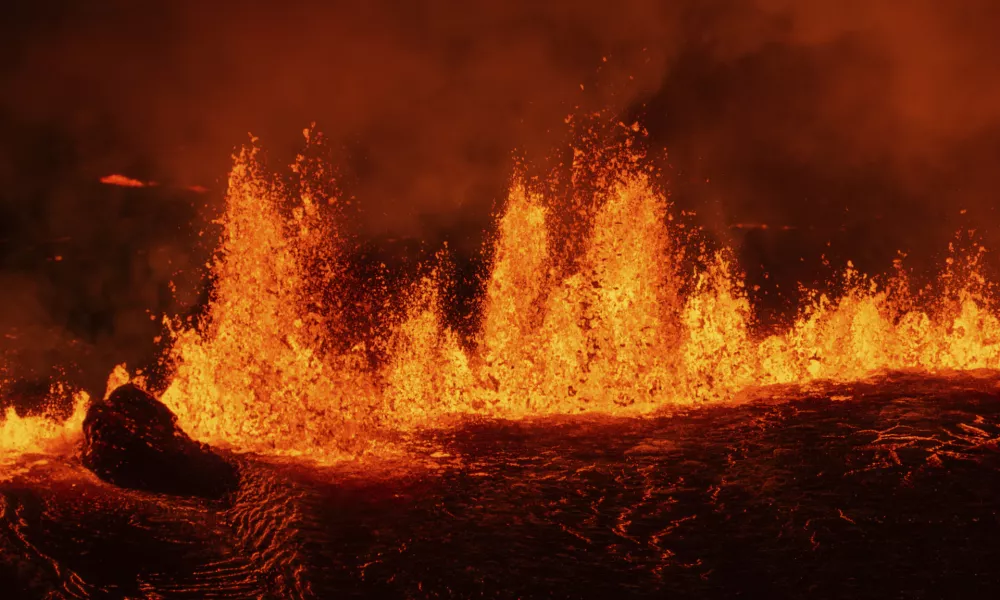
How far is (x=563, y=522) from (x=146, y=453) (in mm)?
3661

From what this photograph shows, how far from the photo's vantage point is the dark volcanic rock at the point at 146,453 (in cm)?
697

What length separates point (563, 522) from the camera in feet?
19.7

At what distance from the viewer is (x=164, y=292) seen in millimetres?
15078

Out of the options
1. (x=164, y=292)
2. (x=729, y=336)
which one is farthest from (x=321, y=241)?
(x=729, y=336)

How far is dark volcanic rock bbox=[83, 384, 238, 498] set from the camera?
697 cm

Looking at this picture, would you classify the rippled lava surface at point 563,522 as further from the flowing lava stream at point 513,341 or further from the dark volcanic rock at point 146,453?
the flowing lava stream at point 513,341

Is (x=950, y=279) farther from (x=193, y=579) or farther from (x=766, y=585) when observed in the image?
(x=193, y=579)

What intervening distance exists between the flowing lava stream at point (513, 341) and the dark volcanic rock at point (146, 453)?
1094 millimetres

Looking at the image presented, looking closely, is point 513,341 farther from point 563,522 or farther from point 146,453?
point 563,522

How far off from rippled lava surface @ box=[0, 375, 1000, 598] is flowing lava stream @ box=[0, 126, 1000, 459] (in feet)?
4.68

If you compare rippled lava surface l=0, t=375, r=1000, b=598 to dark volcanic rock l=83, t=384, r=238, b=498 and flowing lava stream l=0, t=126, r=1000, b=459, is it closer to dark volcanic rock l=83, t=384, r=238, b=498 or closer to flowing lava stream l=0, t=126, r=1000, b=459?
dark volcanic rock l=83, t=384, r=238, b=498

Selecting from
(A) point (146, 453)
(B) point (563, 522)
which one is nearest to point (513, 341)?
(A) point (146, 453)

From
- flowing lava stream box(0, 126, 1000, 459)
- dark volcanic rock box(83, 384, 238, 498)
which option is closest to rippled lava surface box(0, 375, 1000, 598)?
dark volcanic rock box(83, 384, 238, 498)

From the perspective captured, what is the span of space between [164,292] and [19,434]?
22.2 ft
